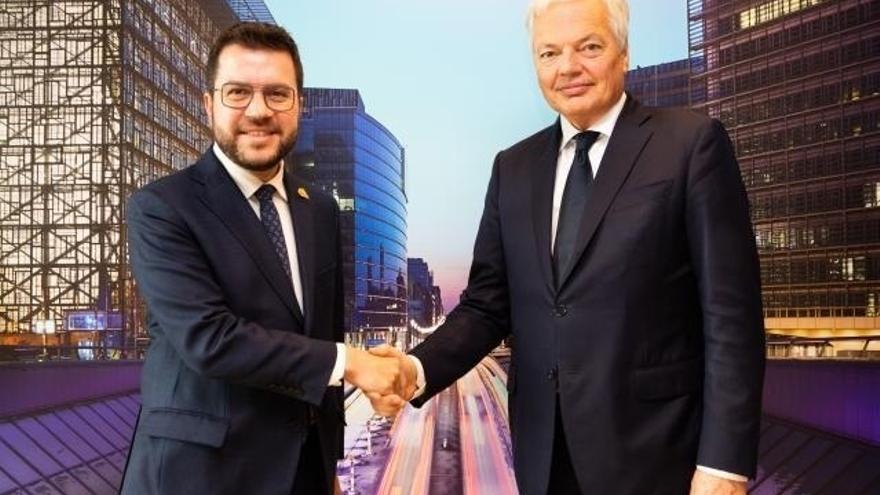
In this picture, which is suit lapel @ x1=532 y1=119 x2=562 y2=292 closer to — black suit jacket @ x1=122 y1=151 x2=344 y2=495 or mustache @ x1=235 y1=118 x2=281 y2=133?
black suit jacket @ x1=122 y1=151 x2=344 y2=495

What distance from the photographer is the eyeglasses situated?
7.27 ft

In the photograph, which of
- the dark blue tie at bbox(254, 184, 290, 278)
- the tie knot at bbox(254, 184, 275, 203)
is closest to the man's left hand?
the dark blue tie at bbox(254, 184, 290, 278)

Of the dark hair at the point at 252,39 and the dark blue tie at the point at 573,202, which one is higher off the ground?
the dark hair at the point at 252,39

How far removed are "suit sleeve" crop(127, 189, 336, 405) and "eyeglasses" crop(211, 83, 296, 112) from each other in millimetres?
386

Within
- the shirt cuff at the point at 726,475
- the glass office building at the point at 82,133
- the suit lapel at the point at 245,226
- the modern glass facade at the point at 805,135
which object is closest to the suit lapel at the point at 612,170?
the shirt cuff at the point at 726,475

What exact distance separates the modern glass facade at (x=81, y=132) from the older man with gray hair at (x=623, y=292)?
26.7ft

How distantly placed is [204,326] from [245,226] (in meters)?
0.34

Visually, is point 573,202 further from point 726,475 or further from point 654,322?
point 726,475

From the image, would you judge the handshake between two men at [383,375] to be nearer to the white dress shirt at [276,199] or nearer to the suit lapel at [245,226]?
the white dress shirt at [276,199]

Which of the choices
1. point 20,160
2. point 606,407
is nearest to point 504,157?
point 606,407

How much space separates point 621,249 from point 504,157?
65cm

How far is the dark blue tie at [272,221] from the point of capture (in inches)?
87.4

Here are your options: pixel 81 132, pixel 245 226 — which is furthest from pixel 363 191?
pixel 245 226

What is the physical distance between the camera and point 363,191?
28.5 ft
